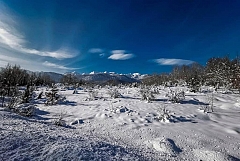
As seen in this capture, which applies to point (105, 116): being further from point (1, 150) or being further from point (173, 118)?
point (1, 150)

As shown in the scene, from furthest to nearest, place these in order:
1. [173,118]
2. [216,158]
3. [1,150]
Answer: [173,118] → [216,158] → [1,150]

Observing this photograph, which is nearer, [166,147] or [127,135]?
[166,147]

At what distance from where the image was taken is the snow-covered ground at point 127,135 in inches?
115

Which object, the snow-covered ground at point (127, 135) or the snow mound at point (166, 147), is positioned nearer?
the snow-covered ground at point (127, 135)

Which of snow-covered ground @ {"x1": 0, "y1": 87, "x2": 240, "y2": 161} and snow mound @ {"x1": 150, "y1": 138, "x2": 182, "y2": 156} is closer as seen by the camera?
snow-covered ground @ {"x1": 0, "y1": 87, "x2": 240, "y2": 161}

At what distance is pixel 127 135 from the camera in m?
5.48

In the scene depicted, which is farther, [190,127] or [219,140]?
[190,127]

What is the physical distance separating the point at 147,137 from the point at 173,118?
2.01 m

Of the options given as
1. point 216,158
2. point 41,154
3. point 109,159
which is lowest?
point 216,158

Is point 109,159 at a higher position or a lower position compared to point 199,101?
lower

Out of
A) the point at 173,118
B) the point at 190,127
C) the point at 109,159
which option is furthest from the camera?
the point at 173,118

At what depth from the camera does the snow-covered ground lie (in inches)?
115

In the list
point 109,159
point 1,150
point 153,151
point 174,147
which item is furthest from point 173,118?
point 1,150

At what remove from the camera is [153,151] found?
4254 millimetres
